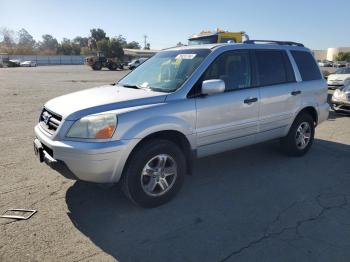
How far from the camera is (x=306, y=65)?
5.71 meters

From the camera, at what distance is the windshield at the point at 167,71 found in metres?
4.15

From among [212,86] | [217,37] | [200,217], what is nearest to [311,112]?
[212,86]

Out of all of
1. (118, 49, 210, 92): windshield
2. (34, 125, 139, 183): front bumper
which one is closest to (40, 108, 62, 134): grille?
(34, 125, 139, 183): front bumper

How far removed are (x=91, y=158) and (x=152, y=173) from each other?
2.62 ft

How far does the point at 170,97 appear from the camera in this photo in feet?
12.6

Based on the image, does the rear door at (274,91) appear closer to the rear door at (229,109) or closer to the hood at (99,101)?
the rear door at (229,109)

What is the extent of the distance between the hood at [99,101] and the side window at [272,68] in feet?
5.87

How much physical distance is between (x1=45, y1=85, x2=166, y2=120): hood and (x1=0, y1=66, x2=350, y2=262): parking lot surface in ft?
3.72

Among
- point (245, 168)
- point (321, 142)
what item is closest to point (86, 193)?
point (245, 168)

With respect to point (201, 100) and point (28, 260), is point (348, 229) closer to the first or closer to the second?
point (201, 100)

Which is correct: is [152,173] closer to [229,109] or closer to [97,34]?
[229,109]

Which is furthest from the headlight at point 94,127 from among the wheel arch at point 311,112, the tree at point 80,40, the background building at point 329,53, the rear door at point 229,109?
the tree at point 80,40

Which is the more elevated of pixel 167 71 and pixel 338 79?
pixel 167 71

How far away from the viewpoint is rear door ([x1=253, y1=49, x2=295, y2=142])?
484cm
